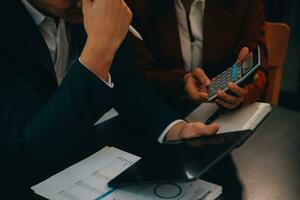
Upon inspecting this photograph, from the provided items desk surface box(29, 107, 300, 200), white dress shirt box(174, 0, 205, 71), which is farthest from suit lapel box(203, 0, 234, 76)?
desk surface box(29, 107, 300, 200)

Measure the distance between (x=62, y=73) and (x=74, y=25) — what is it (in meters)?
→ 0.12

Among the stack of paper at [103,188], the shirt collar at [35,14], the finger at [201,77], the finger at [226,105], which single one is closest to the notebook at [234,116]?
the finger at [226,105]

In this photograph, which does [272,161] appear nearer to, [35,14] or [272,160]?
[272,160]

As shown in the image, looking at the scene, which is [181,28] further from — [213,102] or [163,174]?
[163,174]

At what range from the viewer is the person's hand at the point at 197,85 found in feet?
4.20

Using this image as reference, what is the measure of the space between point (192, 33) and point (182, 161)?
0.77m

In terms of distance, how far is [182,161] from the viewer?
0.83 metres

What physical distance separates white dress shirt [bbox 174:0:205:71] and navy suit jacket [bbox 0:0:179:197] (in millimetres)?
593

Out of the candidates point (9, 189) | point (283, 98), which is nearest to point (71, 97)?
point (9, 189)

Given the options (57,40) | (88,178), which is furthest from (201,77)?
(88,178)

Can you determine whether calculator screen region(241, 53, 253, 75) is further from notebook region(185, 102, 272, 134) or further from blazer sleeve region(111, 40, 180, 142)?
blazer sleeve region(111, 40, 180, 142)

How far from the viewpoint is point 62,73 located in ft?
3.73

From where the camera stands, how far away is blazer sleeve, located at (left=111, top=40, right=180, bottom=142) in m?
1.14

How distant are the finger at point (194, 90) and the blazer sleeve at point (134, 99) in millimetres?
140
